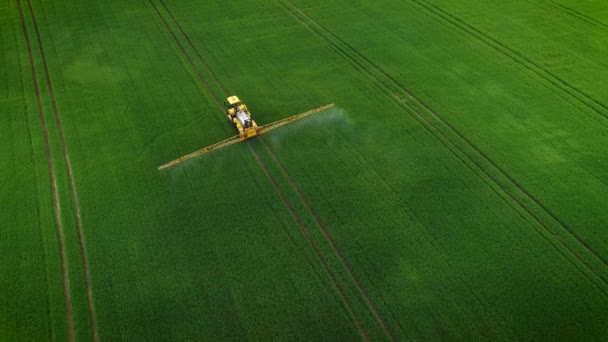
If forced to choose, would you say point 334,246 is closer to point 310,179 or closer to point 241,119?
point 310,179

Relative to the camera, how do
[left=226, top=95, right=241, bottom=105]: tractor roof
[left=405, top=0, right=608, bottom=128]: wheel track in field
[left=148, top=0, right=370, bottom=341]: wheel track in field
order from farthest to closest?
[left=405, top=0, right=608, bottom=128]: wheel track in field < [left=226, top=95, right=241, bottom=105]: tractor roof < [left=148, top=0, right=370, bottom=341]: wheel track in field

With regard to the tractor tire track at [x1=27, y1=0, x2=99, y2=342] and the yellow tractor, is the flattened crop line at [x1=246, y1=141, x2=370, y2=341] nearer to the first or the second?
the yellow tractor

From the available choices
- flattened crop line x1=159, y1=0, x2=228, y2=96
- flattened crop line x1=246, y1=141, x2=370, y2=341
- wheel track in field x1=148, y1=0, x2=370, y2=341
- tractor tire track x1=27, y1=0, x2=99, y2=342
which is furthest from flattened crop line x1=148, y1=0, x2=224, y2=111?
tractor tire track x1=27, y1=0, x2=99, y2=342

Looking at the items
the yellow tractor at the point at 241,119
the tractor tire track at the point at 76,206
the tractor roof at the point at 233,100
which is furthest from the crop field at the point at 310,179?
the tractor roof at the point at 233,100

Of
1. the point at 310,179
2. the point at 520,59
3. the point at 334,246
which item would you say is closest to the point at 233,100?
the point at 310,179

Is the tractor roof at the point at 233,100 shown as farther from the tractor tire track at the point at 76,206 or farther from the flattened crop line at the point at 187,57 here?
the tractor tire track at the point at 76,206

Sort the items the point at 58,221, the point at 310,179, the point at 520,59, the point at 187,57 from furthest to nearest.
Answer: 1. the point at 187,57
2. the point at 520,59
3. the point at 310,179
4. the point at 58,221

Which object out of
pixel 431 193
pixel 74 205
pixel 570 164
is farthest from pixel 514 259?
pixel 74 205
